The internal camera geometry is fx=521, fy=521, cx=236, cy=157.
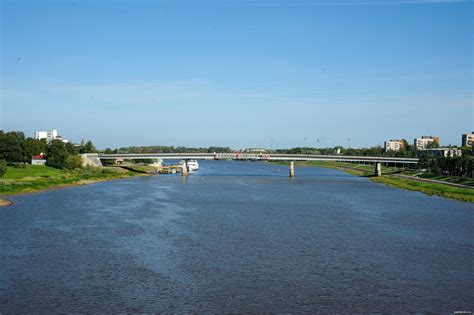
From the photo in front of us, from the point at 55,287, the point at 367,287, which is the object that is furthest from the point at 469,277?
the point at 55,287

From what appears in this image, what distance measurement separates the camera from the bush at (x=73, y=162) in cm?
9646

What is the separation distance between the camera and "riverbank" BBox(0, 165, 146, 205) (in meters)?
63.9

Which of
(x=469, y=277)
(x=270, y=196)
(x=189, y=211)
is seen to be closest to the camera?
(x=469, y=277)

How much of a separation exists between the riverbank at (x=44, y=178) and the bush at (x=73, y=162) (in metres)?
1.59

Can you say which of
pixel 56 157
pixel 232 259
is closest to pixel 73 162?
pixel 56 157

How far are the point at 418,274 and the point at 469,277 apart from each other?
2.43 m

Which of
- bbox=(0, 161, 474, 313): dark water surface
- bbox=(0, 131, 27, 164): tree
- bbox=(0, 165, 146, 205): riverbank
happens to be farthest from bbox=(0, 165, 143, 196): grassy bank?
bbox=(0, 161, 474, 313): dark water surface

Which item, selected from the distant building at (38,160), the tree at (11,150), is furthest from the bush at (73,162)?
the tree at (11,150)

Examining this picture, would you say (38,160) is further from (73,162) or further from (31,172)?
(31,172)

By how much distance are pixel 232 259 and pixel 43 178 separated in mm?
55158

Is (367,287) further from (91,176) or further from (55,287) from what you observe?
(91,176)

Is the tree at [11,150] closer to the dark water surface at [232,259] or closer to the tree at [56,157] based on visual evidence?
the tree at [56,157]

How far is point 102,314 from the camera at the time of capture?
19.9m

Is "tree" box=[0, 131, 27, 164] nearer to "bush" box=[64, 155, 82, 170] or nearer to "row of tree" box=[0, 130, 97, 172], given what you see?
"row of tree" box=[0, 130, 97, 172]
